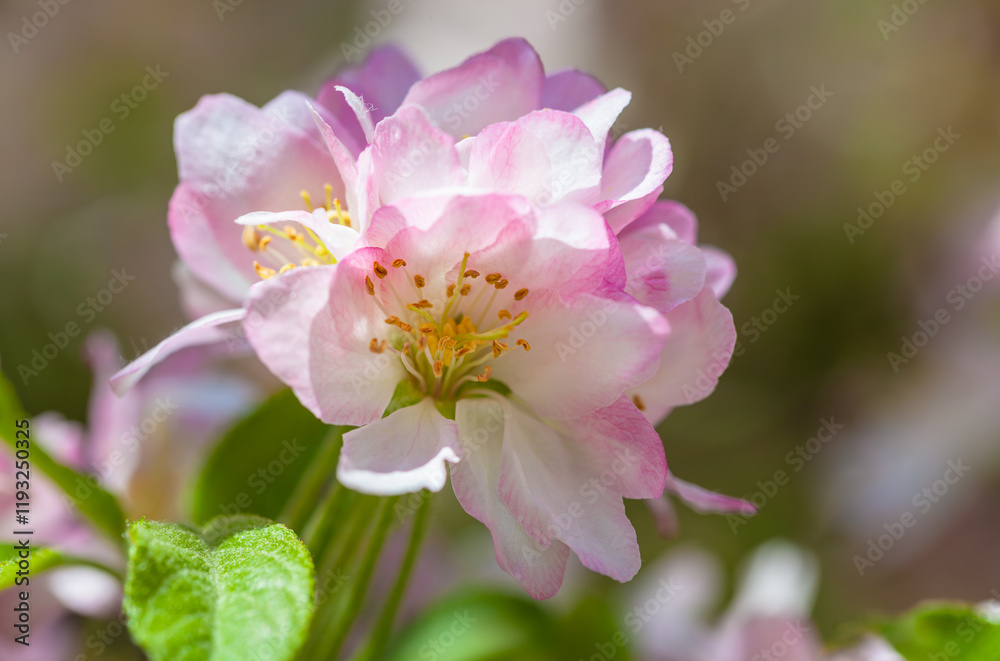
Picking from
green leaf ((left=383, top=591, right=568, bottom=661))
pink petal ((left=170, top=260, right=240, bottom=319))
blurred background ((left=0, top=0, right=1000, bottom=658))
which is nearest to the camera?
pink petal ((left=170, top=260, right=240, bottom=319))

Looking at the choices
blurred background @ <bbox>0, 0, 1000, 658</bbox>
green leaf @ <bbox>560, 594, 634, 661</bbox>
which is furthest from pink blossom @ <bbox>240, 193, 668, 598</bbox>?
blurred background @ <bbox>0, 0, 1000, 658</bbox>

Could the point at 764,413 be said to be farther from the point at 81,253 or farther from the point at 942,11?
the point at 81,253

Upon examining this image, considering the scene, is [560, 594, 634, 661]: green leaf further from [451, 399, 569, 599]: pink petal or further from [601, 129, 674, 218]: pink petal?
[601, 129, 674, 218]: pink petal

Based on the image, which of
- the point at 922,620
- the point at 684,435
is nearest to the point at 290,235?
the point at 922,620

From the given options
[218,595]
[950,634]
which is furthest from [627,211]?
[950,634]

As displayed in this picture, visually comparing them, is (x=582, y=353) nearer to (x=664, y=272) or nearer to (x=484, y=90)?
(x=664, y=272)

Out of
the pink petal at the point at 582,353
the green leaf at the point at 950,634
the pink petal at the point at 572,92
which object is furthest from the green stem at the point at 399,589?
the green leaf at the point at 950,634
